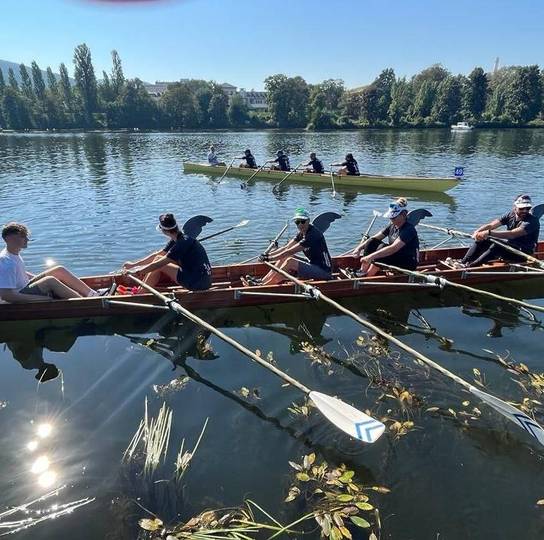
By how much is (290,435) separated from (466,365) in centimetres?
374

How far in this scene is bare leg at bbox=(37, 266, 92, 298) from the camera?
29.2 ft

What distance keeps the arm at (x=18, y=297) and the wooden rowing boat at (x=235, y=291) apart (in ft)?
0.34

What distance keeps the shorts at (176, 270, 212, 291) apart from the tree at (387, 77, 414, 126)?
100109 mm

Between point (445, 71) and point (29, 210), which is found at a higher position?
point (445, 71)

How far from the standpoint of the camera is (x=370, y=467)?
5.52 m

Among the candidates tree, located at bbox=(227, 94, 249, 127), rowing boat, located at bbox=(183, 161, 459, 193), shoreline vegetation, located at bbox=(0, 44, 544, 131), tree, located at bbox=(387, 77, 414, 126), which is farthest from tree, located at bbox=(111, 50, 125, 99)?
rowing boat, located at bbox=(183, 161, 459, 193)

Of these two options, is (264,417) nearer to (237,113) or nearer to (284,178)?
(284,178)

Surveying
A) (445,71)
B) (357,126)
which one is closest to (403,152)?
(357,126)

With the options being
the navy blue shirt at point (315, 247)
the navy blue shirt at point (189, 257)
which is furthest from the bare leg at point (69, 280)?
the navy blue shirt at point (315, 247)

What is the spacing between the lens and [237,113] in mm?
107500

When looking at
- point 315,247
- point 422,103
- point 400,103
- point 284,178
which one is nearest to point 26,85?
point 400,103

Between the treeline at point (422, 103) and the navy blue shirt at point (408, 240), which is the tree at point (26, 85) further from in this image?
the navy blue shirt at point (408, 240)

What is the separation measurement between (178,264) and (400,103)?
107 metres

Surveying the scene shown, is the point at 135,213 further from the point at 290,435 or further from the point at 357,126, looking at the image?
the point at 357,126
